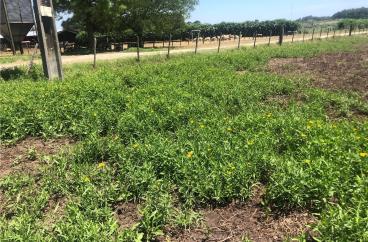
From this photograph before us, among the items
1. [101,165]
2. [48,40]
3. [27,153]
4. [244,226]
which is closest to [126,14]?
[48,40]

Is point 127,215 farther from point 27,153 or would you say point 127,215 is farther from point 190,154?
point 27,153

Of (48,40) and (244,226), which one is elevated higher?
(48,40)

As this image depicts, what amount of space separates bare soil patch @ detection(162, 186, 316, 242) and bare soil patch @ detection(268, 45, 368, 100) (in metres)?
7.15

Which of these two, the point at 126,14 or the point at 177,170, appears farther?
the point at 126,14

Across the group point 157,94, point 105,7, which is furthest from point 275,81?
point 105,7

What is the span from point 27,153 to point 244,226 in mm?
3935

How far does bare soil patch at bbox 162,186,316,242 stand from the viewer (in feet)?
13.3

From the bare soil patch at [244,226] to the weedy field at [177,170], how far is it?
0.01m

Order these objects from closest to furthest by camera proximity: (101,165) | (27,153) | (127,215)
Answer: (127,215)
(101,165)
(27,153)

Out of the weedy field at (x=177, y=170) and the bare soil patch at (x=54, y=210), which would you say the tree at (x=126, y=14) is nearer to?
the weedy field at (x=177, y=170)

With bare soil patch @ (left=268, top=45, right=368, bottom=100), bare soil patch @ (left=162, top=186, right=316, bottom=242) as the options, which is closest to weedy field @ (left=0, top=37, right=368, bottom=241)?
bare soil patch @ (left=162, top=186, right=316, bottom=242)

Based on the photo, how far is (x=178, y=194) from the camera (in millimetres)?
4762

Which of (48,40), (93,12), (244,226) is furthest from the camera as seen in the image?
(93,12)

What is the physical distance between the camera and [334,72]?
14961mm
